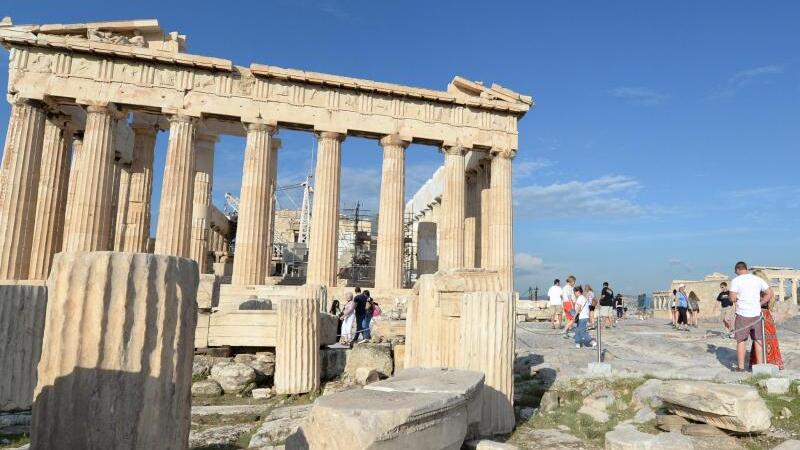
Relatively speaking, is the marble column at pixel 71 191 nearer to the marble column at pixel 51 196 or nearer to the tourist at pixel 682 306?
the marble column at pixel 51 196

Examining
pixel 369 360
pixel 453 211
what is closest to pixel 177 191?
pixel 453 211

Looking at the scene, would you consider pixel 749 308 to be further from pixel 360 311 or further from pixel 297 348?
pixel 360 311

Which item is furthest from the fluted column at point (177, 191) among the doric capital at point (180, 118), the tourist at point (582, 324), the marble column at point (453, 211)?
the tourist at point (582, 324)

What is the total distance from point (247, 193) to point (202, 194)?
169 inches

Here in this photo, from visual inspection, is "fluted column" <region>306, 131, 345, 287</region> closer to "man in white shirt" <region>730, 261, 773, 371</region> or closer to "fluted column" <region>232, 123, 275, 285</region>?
"fluted column" <region>232, 123, 275, 285</region>

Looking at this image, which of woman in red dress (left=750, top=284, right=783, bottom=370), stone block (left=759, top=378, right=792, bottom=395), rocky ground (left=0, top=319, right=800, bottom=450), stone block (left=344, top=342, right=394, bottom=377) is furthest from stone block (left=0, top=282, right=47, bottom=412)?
woman in red dress (left=750, top=284, right=783, bottom=370)

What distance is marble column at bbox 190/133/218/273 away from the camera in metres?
22.0

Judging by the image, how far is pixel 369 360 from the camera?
10195 millimetres

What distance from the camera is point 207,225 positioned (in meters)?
22.8

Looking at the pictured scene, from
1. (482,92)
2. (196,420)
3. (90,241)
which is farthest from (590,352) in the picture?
(90,241)

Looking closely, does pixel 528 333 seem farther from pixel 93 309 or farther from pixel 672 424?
pixel 93 309

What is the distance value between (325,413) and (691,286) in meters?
28.9

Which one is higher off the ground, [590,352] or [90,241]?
[90,241]

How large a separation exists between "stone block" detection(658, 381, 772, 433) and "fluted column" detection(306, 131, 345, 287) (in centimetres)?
1512
